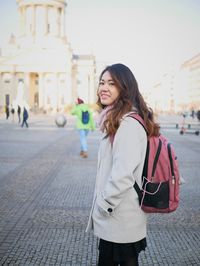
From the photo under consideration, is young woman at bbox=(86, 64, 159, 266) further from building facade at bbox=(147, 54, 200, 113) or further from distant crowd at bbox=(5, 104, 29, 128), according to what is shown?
building facade at bbox=(147, 54, 200, 113)

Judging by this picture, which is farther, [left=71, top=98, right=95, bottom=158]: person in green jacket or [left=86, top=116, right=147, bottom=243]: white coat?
[left=71, top=98, right=95, bottom=158]: person in green jacket

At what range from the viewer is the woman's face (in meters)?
2.49

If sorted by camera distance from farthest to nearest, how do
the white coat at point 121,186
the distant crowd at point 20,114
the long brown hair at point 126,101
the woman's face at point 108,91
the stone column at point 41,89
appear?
the stone column at point 41,89 < the distant crowd at point 20,114 < the woman's face at point 108,91 < the long brown hair at point 126,101 < the white coat at point 121,186

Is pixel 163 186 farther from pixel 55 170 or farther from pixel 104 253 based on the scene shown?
pixel 55 170

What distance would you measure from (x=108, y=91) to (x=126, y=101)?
153mm

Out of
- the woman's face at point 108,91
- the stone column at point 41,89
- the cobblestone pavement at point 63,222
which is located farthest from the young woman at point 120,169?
the stone column at point 41,89

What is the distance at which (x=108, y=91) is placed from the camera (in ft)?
8.20

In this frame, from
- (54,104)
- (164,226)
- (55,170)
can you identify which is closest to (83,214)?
(164,226)

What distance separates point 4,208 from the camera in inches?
223

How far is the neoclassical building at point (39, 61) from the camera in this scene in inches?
3152

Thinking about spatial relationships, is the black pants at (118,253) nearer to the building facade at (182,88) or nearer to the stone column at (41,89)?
the stone column at (41,89)

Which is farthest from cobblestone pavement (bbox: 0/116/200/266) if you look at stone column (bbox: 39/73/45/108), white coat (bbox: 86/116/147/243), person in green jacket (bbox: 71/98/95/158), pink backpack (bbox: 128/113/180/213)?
stone column (bbox: 39/73/45/108)

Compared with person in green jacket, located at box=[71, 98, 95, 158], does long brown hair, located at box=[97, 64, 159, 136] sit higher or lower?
higher

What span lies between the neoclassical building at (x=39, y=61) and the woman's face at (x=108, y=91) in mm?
73038
